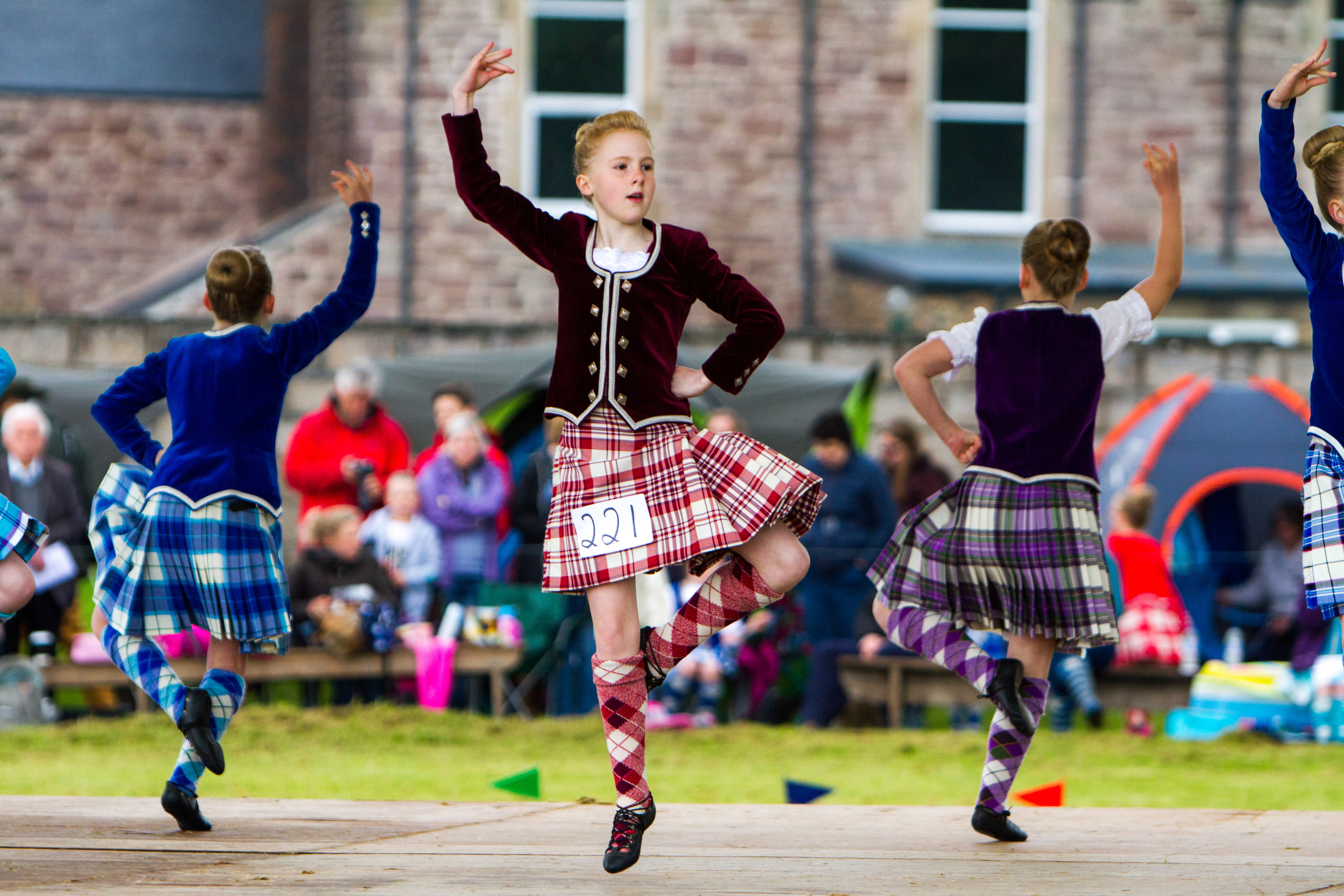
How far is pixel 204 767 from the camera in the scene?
4812mm

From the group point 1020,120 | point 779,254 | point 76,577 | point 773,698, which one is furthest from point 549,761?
point 1020,120

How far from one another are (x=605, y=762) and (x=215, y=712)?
372 cm

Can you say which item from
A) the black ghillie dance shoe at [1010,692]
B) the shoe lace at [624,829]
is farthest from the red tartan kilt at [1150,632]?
the shoe lace at [624,829]

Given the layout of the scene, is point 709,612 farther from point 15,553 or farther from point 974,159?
point 974,159

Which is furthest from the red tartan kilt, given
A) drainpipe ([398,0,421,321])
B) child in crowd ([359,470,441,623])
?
drainpipe ([398,0,421,321])

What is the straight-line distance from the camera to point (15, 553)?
4.45 meters

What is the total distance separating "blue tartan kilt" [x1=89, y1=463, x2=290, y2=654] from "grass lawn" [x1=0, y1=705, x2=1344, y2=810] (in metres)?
2.11

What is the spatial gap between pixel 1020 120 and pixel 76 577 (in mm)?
10309

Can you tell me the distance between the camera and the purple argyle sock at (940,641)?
4766 mm

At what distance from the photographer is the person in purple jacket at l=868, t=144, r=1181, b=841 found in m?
4.80

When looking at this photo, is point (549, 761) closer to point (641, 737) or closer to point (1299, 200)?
point (641, 737)

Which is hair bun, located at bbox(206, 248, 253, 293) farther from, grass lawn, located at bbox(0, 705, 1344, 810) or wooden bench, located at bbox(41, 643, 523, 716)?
wooden bench, located at bbox(41, 643, 523, 716)

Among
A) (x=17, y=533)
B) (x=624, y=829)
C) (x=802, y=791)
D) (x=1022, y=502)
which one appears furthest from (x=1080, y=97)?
(x=17, y=533)

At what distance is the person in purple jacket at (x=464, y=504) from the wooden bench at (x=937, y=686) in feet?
6.77
